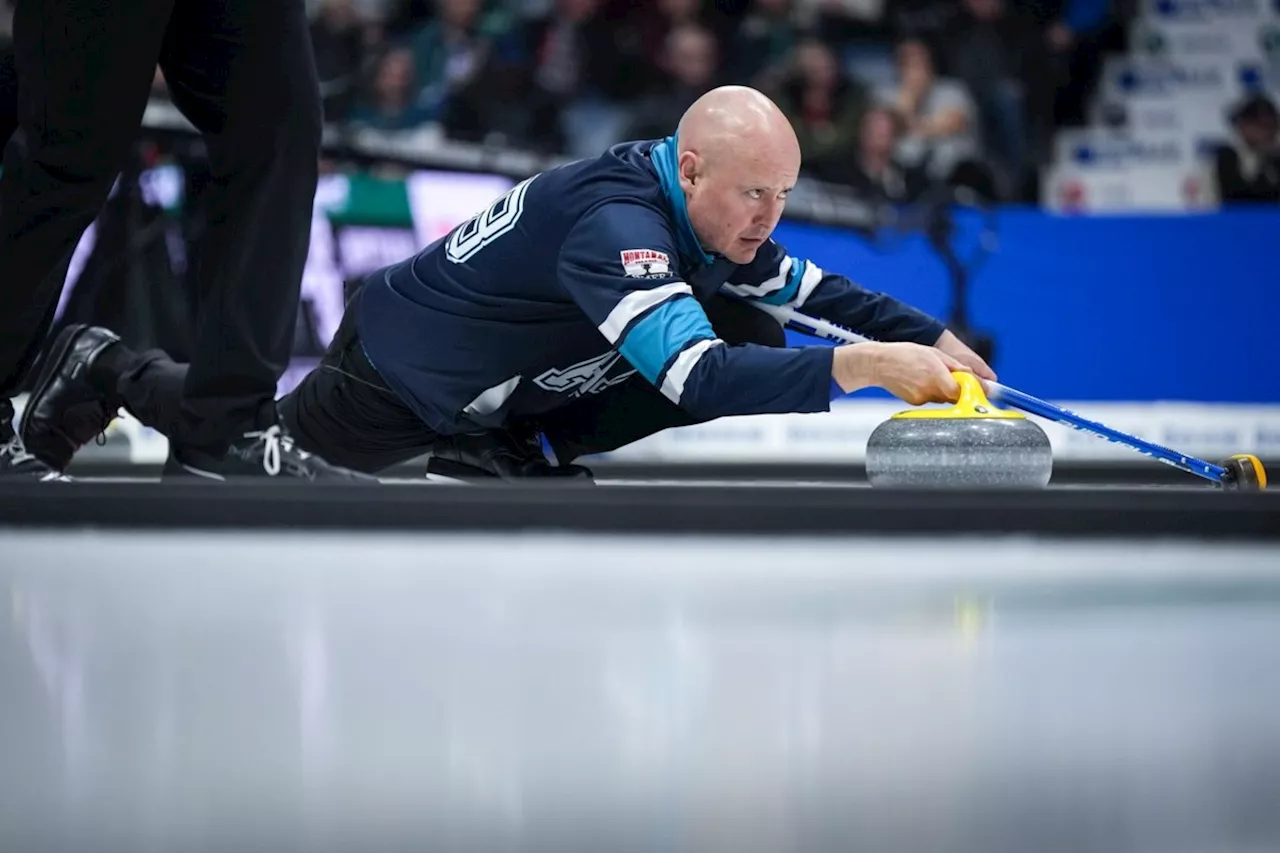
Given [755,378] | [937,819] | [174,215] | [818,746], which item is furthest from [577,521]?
[174,215]

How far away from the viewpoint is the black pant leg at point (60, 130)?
2311 mm

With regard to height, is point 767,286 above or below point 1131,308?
below

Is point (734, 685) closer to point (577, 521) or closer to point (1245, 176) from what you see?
point (577, 521)

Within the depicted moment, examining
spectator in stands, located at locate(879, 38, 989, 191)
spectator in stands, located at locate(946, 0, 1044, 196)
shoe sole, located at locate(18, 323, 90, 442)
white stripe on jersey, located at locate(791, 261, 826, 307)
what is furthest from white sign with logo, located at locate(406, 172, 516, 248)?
white stripe on jersey, located at locate(791, 261, 826, 307)

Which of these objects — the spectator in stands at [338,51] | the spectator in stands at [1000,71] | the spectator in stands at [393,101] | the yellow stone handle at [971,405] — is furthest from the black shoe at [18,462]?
the spectator in stands at [1000,71]

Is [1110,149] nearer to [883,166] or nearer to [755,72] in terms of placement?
[883,166]

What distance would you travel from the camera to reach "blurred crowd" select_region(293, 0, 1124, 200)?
23.0 feet

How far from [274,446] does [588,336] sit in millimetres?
559

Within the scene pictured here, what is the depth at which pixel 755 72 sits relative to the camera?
24.5 ft

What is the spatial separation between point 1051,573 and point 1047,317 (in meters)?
5.01

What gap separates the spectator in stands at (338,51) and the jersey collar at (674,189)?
189 inches

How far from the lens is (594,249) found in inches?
87.0

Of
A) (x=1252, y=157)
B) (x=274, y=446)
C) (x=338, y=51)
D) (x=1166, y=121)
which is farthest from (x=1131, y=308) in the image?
(x=274, y=446)

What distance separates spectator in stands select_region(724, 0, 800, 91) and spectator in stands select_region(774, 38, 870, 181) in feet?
0.28
